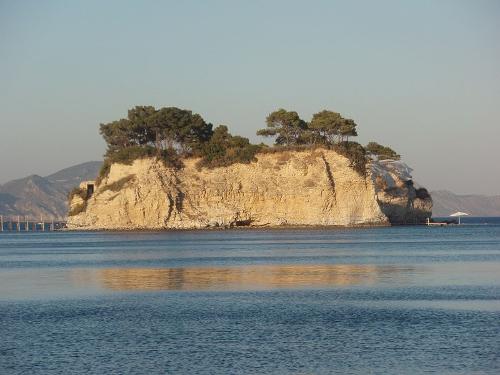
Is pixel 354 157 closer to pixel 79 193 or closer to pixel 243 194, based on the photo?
pixel 243 194

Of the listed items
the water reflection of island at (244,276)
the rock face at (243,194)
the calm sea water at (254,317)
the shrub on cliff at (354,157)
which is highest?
the shrub on cliff at (354,157)

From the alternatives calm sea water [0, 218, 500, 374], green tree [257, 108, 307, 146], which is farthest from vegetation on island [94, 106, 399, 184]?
calm sea water [0, 218, 500, 374]

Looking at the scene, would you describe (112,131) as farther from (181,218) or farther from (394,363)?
(394,363)

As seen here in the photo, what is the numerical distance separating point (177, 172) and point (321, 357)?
79330mm

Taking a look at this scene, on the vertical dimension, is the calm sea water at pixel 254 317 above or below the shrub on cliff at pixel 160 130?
below

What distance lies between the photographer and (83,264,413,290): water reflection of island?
36.8 metres

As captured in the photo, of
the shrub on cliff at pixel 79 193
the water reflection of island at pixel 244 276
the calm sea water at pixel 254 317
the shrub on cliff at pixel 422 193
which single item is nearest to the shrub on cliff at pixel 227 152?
the shrub on cliff at pixel 79 193

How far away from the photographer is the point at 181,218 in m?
99.3

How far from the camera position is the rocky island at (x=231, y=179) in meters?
96.4

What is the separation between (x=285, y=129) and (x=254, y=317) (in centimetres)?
7773

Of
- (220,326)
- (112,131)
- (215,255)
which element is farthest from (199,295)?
(112,131)

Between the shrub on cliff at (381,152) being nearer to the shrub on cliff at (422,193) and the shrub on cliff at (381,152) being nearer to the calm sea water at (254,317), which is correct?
the shrub on cliff at (422,193)

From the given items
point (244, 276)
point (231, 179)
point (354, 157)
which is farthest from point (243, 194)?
point (244, 276)

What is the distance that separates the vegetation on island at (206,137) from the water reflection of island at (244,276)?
173 feet
